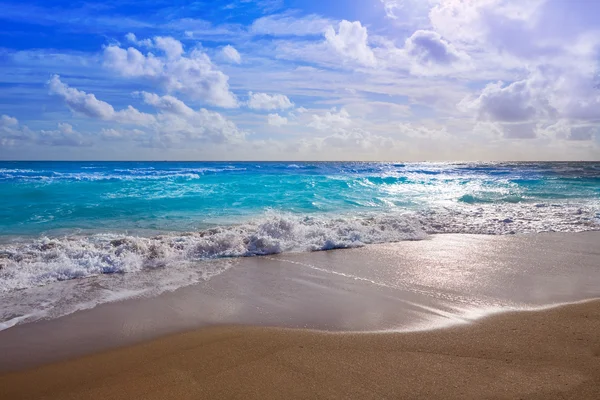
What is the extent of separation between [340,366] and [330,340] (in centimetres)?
54

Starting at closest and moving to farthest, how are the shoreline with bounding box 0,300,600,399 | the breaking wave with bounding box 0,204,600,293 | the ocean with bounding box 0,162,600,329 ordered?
the shoreline with bounding box 0,300,600,399 → the ocean with bounding box 0,162,600,329 → the breaking wave with bounding box 0,204,600,293

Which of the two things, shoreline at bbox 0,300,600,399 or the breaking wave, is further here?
the breaking wave

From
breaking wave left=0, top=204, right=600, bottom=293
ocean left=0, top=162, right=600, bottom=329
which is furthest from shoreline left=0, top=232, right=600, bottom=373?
breaking wave left=0, top=204, right=600, bottom=293

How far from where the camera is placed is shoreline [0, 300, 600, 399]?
3.07m

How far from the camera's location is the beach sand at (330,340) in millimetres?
3156

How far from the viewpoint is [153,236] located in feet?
31.9

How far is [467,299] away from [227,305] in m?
3.25

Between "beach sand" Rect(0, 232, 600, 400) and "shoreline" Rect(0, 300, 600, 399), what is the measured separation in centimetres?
2

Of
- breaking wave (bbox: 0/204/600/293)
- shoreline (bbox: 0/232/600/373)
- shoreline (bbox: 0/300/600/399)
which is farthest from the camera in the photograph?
breaking wave (bbox: 0/204/600/293)

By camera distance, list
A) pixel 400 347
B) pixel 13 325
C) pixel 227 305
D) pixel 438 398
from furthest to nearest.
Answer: pixel 227 305 → pixel 13 325 → pixel 400 347 → pixel 438 398

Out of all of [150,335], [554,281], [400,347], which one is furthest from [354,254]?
[150,335]

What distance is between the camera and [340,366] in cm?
343

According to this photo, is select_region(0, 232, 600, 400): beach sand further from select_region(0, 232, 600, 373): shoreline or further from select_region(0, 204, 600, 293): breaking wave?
select_region(0, 204, 600, 293): breaking wave

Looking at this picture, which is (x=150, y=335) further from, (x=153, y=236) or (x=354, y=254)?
(x=153, y=236)
